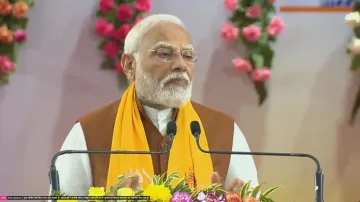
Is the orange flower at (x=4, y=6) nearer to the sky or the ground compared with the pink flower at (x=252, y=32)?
nearer to the sky

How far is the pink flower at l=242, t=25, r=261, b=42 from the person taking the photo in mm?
3371

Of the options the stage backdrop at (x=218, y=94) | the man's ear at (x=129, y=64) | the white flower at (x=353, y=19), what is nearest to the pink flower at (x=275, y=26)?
the stage backdrop at (x=218, y=94)

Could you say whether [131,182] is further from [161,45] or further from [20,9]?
[20,9]

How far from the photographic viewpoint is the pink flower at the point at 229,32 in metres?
3.41

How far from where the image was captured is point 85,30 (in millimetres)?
3451

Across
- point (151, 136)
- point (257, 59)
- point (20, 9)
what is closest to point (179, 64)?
point (151, 136)

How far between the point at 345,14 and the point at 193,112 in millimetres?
1340

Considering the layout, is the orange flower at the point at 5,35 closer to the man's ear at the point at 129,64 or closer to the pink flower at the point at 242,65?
the man's ear at the point at 129,64

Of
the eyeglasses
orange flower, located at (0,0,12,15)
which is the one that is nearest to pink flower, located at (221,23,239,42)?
the eyeglasses

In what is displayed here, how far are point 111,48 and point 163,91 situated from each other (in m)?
0.82

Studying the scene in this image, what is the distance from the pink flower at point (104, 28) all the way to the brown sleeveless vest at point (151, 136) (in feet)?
2.19

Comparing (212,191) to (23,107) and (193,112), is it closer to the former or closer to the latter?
(193,112)

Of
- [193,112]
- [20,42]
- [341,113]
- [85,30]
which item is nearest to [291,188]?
[341,113]

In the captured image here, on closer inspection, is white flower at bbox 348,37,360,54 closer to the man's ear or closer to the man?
the man
